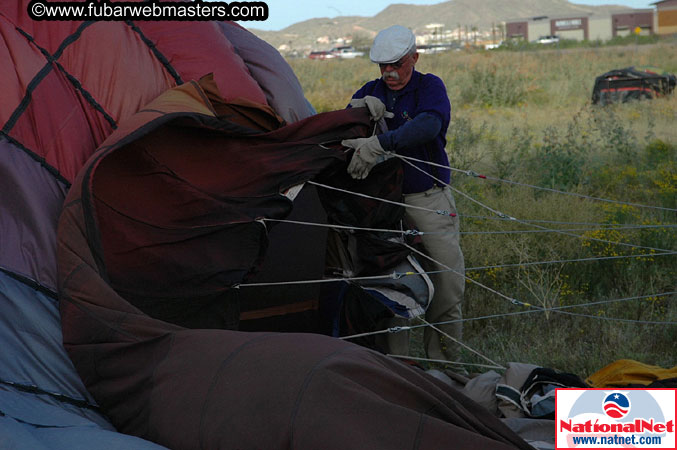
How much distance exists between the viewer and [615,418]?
9.10 ft

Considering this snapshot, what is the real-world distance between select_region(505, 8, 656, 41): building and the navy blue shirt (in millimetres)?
57697

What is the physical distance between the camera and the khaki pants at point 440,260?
4176mm

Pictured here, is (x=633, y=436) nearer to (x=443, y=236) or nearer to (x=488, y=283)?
(x=443, y=236)

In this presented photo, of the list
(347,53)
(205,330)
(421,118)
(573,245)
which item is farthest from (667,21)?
(205,330)

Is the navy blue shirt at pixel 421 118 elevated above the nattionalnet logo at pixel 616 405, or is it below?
above

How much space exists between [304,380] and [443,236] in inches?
80.1

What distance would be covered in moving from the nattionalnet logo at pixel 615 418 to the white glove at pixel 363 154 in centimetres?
146

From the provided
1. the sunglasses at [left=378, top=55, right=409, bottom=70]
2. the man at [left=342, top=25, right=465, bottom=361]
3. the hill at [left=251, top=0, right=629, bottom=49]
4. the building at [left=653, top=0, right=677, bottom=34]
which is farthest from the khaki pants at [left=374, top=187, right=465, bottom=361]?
the hill at [left=251, top=0, right=629, bottom=49]

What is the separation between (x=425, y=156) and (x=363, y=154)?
467mm

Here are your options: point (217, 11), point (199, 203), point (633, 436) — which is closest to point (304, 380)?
point (633, 436)

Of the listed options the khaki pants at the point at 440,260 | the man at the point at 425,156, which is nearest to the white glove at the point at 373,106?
the man at the point at 425,156

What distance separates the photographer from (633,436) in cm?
268

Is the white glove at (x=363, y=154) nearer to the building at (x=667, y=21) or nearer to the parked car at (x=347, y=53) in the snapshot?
the parked car at (x=347, y=53)

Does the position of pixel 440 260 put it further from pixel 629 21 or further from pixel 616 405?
pixel 629 21
